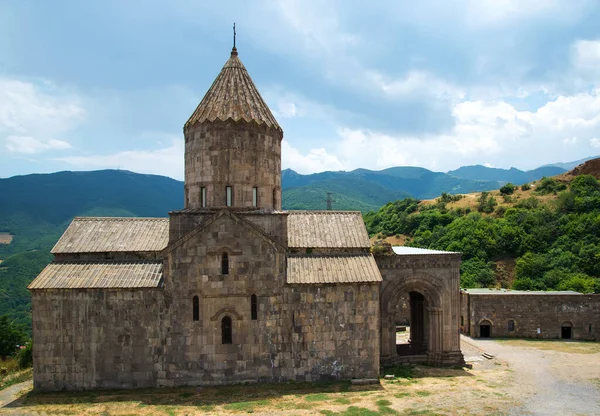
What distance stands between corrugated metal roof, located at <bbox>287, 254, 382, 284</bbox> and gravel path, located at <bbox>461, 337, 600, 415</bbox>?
561 cm

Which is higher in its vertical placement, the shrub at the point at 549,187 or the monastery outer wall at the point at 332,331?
the shrub at the point at 549,187

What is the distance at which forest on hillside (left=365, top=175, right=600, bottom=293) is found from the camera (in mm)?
32188

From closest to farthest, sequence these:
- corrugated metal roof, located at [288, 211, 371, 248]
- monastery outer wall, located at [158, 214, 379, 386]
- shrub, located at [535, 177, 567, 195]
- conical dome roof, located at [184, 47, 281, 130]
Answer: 1. monastery outer wall, located at [158, 214, 379, 386]
2. conical dome roof, located at [184, 47, 281, 130]
3. corrugated metal roof, located at [288, 211, 371, 248]
4. shrub, located at [535, 177, 567, 195]

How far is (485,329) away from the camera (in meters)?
23.8

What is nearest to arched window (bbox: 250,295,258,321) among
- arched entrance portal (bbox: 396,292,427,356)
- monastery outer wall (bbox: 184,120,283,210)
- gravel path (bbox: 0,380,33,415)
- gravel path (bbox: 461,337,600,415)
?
monastery outer wall (bbox: 184,120,283,210)

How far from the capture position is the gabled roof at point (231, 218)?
14680 mm

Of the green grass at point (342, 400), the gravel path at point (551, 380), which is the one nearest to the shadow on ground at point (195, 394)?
the green grass at point (342, 400)

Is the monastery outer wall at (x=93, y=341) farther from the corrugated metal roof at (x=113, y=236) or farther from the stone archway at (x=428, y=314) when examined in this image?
the stone archway at (x=428, y=314)

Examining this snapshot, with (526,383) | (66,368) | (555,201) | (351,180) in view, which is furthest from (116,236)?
(351,180)

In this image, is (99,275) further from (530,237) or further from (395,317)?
(530,237)

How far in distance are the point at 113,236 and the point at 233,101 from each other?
6471 millimetres

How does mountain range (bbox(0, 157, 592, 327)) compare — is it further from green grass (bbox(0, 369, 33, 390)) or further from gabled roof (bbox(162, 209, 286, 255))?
gabled roof (bbox(162, 209, 286, 255))

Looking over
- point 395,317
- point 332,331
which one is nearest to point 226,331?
point 332,331

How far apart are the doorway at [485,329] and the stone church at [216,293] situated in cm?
1103
